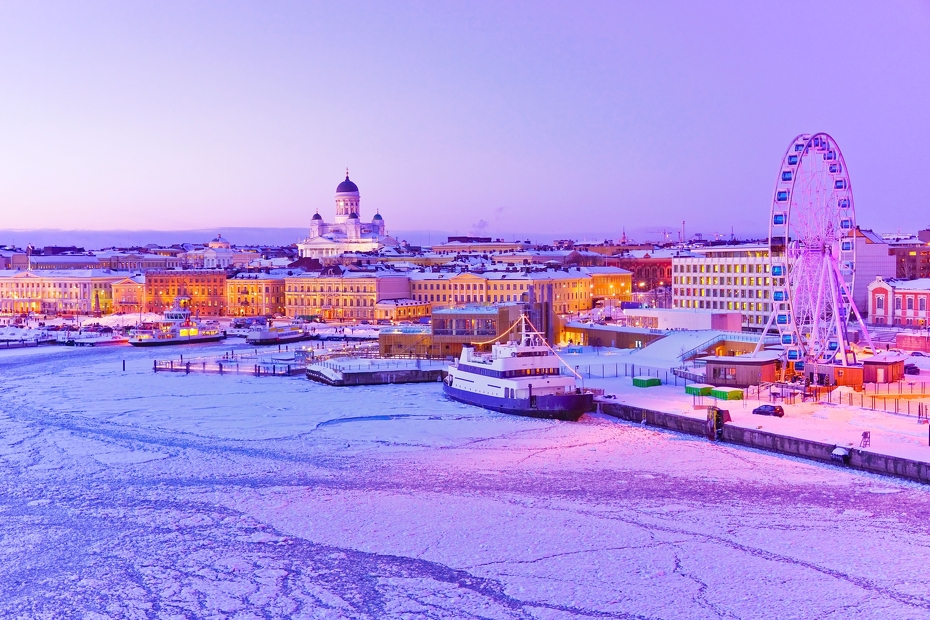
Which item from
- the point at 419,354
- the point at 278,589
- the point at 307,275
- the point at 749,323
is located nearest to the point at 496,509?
the point at 278,589

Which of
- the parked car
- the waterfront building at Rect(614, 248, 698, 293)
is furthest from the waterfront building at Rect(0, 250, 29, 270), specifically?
the parked car

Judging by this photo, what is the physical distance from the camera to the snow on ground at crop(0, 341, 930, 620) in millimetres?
10398

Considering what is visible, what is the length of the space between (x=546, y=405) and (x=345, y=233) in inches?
2892

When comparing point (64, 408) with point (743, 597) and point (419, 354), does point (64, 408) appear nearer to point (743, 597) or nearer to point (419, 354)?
point (419, 354)

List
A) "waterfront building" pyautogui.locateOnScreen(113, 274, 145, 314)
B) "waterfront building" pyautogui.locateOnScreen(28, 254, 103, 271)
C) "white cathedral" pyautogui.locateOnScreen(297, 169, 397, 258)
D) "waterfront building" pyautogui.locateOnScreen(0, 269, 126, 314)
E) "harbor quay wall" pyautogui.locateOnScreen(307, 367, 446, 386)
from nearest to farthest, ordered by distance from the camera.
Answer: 1. "harbor quay wall" pyautogui.locateOnScreen(307, 367, 446, 386)
2. "waterfront building" pyautogui.locateOnScreen(113, 274, 145, 314)
3. "waterfront building" pyautogui.locateOnScreen(0, 269, 126, 314)
4. "waterfront building" pyautogui.locateOnScreen(28, 254, 103, 271)
5. "white cathedral" pyautogui.locateOnScreen(297, 169, 397, 258)

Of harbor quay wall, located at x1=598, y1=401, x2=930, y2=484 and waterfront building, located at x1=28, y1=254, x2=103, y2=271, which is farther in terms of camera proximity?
waterfront building, located at x1=28, y1=254, x2=103, y2=271

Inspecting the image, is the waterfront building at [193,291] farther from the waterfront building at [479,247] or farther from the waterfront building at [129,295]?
the waterfront building at [479,247]

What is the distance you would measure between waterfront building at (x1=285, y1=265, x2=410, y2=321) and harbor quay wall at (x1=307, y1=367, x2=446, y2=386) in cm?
2634

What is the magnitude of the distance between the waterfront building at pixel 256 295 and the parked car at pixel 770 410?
4347cm

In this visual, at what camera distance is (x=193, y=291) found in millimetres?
62938

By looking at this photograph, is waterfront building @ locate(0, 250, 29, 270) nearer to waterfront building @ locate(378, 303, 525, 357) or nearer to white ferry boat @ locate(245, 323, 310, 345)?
white ferry boat @ locate(245, 323, 310, 345)

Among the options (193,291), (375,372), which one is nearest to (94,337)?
(193,291)

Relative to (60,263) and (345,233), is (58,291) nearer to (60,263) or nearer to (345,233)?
(60,263)

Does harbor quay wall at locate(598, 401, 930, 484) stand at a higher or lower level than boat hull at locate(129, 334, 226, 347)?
higher
